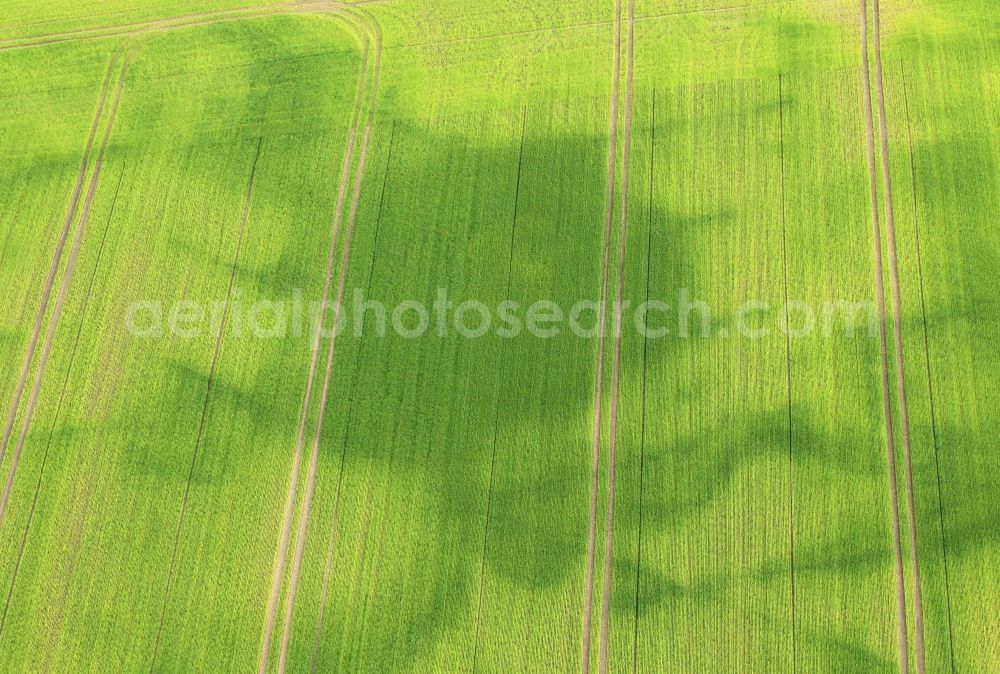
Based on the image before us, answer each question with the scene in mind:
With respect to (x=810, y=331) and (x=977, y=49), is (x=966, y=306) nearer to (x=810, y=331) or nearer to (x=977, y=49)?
(x=810, y=331)

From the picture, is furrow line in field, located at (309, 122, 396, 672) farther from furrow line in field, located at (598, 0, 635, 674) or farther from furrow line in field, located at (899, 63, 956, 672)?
furrow line in field, located at (899, 63, 956, 672)

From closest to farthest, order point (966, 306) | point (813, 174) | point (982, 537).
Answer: point (982, 537) < point (966, 306) < point (813, 174)

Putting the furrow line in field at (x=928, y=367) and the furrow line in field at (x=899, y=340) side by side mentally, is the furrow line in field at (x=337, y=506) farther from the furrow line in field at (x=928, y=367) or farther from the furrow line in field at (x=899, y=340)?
the furrow line in field at (x=928, y=367)

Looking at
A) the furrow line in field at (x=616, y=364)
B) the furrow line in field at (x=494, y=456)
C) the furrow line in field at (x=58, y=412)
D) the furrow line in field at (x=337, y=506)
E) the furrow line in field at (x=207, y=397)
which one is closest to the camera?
the furrow line in field at (x=616, y=364)

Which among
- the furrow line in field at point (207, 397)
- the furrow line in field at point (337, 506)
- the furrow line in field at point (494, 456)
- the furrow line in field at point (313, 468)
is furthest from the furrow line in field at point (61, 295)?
the furrow line in field at point (494, 456)

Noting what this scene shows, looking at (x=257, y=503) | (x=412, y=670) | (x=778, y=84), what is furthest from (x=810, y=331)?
(x=257, y=503)
